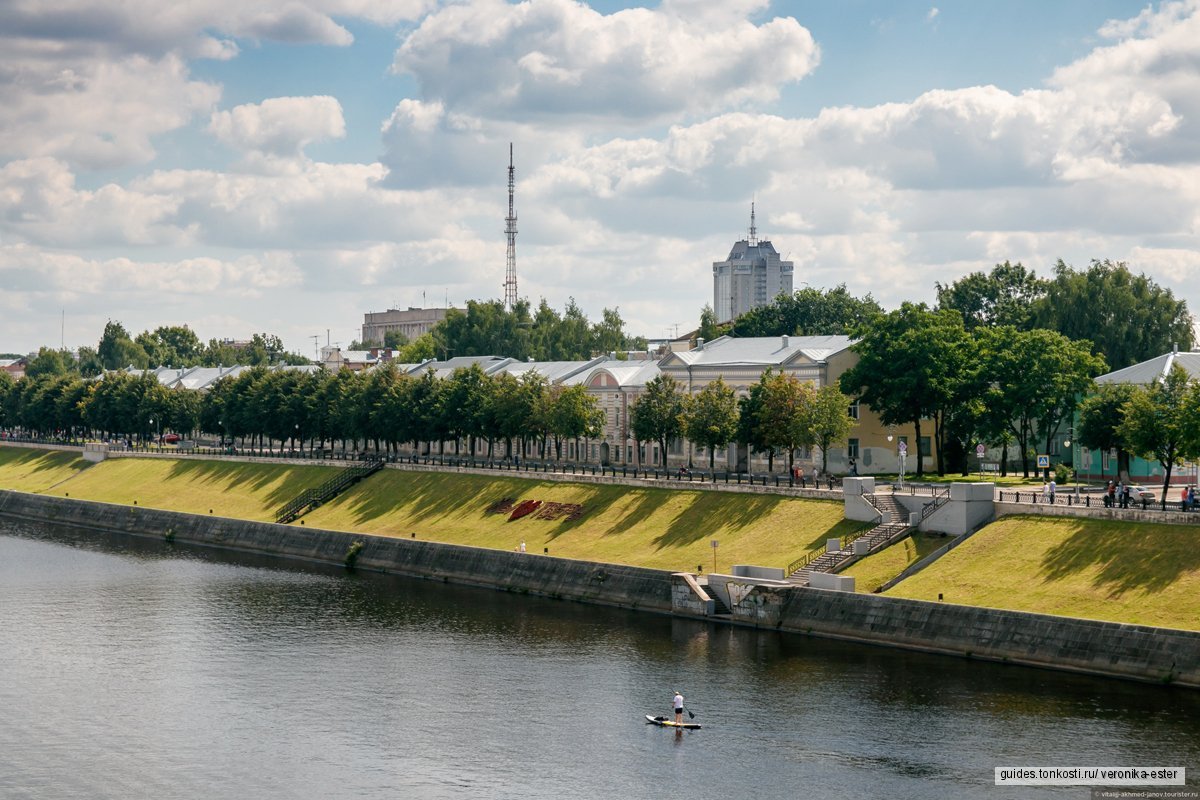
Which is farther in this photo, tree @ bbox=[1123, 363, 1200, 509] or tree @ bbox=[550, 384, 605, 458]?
tree @ bbox=[550, 384, 605, 458]

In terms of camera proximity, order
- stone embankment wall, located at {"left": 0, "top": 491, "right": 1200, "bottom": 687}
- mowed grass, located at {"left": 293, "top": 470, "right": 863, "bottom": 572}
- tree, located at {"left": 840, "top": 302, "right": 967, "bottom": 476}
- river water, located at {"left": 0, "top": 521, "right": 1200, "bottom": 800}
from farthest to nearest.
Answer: tree, located at {"left": 840, "top": 302, "right": 967, "bottom": 476} < mowed grass, located at {"left": 293, "top": 470, "right": 863, "bottom": 572} < stone embankment wall, located at {"left": 0, "top": 491, "right": 1200, "bottom": 687} < river water, located at {"left": 0, "top": 521, "right": 1200, "bottom": 800}

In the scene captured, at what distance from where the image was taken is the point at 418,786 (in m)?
51.3

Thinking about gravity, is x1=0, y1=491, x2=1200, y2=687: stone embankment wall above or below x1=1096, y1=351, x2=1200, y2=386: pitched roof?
below

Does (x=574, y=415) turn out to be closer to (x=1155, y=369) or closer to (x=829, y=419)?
(x=829, y=419)

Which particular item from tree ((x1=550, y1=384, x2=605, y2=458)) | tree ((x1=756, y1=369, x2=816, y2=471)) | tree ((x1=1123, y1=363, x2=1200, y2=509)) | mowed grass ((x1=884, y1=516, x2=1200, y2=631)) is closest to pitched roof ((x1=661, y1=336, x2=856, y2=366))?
tree ((x1=550, y1=384, x2=605, y2=458))

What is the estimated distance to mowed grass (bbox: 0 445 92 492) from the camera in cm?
17100

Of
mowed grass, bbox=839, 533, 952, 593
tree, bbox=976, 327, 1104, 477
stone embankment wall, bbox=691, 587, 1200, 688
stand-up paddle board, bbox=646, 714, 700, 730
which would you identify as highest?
tree, bbox=976, 327, 1104, 477

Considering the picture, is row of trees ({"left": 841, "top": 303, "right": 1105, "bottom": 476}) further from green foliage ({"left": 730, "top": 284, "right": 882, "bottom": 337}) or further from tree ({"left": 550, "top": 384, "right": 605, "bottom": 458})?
green foliage ({"left": 730, "top": 284, "right": 882, "bottom": 337})

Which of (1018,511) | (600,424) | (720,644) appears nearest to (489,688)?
(720,644)

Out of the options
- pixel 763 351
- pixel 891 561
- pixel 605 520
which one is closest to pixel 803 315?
pixel 763 351

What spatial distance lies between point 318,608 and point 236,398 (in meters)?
98.0

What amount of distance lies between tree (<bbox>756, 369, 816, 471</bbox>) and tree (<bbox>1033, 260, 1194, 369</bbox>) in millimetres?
47665

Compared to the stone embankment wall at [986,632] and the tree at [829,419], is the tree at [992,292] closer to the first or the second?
the tree at [829,419]

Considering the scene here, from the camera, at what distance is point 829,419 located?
109125 millimetres
